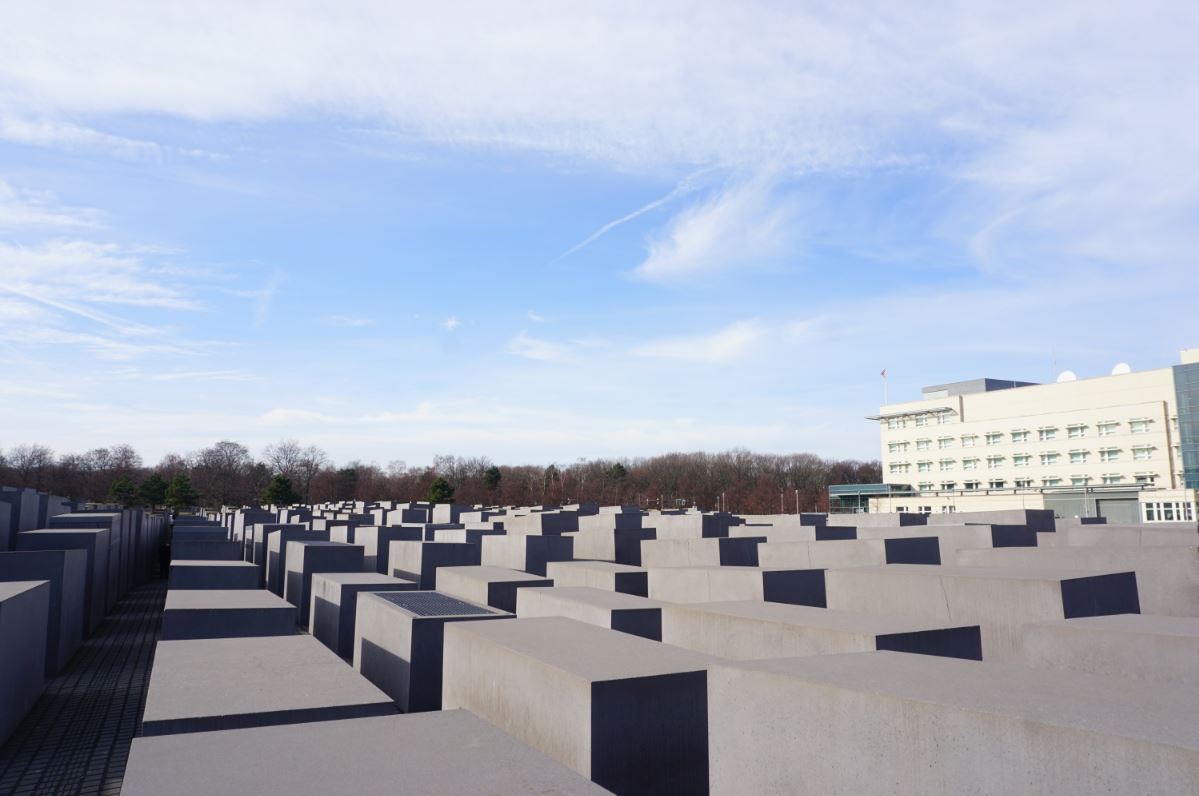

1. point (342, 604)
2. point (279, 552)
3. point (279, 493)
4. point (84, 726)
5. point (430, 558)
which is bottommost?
point (84, 726)

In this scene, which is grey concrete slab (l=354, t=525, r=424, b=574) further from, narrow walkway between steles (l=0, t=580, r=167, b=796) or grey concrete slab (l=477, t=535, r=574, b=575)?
narrow walkway between steles (l=0, t=580, r=167, b=796)

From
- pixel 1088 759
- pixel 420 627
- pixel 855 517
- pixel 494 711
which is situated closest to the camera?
pixel 1088 759

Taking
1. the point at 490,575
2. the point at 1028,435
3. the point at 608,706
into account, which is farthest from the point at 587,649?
the point at 1028,435

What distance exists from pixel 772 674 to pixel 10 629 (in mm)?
8962

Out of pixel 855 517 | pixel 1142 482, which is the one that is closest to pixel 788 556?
pixel 855 517

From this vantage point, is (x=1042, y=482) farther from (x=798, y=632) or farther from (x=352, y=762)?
(x=352, y=762)

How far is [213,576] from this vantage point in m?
13.5

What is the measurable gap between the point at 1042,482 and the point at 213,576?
2712 inches

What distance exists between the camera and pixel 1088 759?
2938 millimetres

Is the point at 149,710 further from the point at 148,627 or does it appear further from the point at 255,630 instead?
the point at 148,627

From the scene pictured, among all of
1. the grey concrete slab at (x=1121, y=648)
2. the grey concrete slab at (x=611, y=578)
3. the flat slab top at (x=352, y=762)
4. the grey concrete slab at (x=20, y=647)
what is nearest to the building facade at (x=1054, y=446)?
the grey concrete slab at (x=611, y=578)

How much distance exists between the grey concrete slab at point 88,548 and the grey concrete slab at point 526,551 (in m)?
7.73

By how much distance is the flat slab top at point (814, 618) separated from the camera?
604cm

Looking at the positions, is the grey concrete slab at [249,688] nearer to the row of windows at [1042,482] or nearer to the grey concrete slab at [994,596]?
the grey concrete slab at [994,596]
